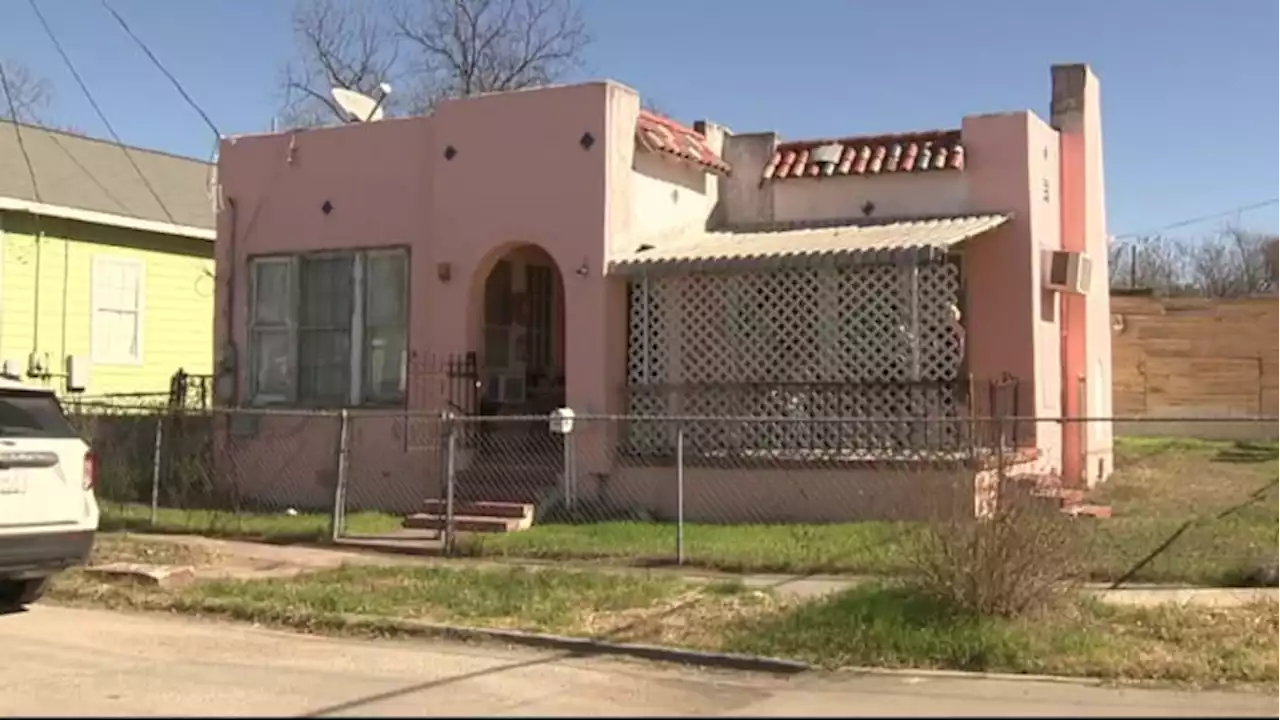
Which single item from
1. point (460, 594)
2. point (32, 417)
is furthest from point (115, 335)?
point (460, 594)

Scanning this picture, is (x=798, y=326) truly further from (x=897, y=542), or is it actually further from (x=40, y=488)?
(x=40, y=488)

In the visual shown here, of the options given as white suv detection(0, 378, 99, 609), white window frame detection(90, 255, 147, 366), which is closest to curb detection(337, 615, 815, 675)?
white suv detection(0, 378, 99, 609)

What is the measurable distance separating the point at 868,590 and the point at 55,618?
5.78 meters

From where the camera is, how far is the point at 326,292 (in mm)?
17469

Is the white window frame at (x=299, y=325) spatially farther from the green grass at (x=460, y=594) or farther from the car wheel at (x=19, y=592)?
the car wheel at (x=19, y=592)

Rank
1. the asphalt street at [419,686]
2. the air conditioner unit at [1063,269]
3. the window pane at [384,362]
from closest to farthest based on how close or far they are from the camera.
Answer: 1. the asphalt street at [419,686]
2. the air conditioner unit at [1063,269]
3. the window pane at [384,362]

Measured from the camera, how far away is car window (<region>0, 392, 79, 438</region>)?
9492 millimetres

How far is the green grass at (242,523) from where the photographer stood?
1435cm

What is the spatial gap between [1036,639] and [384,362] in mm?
10468

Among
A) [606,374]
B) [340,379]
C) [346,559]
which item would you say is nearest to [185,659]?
[346,559]

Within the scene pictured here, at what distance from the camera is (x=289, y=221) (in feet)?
58.0

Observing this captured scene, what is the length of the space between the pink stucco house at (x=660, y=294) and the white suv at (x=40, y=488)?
533 cm

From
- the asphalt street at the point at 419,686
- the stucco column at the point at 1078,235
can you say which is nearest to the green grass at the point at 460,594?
the asphalt street at the point at 419,686

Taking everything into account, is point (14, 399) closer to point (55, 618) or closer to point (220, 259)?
point (55, 618)
